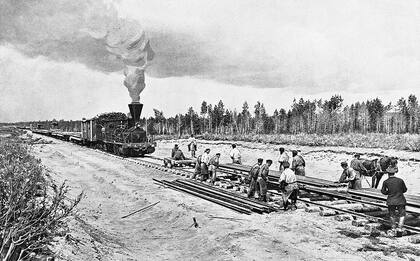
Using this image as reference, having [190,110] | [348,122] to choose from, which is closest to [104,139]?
Result: [190,110]

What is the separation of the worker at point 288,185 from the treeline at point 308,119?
317ft

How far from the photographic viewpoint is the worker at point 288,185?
37.4 ft

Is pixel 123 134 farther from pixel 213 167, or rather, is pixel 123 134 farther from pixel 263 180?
pixel 263 180

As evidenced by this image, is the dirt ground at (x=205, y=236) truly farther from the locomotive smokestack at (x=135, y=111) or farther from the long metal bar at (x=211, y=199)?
the locomotive smokestack at (x=135, y=111)

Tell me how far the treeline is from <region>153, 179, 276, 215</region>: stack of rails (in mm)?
91963

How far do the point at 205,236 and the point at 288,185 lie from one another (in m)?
3.29

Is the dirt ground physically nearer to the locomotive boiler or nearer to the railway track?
the railway track

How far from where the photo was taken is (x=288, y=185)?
37.7 feet

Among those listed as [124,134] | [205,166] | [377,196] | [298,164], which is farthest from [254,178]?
[124,134]

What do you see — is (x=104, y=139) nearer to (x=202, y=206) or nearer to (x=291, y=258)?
(x=202, y=206)

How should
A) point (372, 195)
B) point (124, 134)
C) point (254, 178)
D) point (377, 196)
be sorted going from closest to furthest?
point (377, 196) → point (372, 195) → point (254, 178) → point (124, 134)

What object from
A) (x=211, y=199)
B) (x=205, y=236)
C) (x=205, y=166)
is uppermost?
(x=205, y=166)

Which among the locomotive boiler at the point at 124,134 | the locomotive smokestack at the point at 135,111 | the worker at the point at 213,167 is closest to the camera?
the worker at the point at 213,167

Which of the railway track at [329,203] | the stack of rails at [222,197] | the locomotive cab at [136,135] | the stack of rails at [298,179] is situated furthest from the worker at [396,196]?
the locomotive cab at [136,135]
